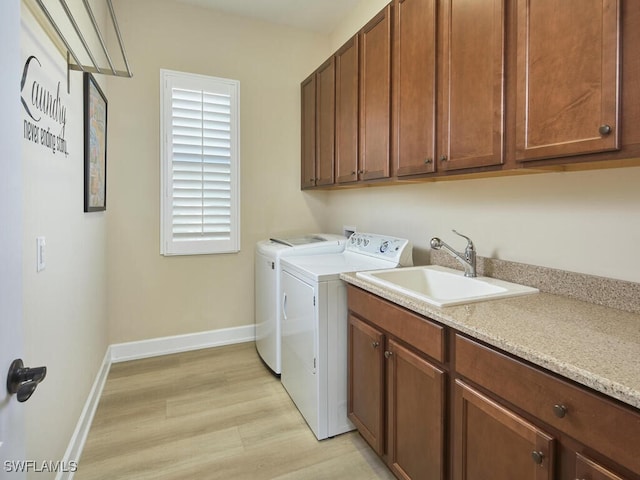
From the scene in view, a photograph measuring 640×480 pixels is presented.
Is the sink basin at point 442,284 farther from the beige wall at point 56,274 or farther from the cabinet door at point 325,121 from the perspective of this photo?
the beige wall at point 56,274

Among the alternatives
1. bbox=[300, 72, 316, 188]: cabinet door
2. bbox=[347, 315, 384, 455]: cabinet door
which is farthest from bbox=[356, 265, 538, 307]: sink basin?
bbox=[300, 72, 316, 188]: cabinet door

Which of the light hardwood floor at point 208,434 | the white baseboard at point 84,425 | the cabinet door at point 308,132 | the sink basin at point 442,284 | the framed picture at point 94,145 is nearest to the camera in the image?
the sink basin at point 442,284

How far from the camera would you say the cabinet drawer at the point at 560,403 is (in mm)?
727

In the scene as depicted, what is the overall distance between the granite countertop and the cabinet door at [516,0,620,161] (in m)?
0.53

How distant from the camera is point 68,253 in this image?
1.65 m

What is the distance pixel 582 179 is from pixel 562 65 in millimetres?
495

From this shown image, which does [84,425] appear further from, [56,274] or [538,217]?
[538,217]

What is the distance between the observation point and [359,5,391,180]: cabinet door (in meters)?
1.97

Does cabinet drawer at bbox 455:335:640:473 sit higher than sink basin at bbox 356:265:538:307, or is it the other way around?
sink basin at bbox 356:265:538:307

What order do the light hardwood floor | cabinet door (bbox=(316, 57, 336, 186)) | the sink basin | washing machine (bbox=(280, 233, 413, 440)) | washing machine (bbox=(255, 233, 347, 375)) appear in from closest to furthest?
the sink basin < the light hardwood floor < washing machine (bbox=(280, 233, 413, 440)) < washing machine (bbox=(255, 233, 347, 375)) < cabinet door (bbox=(316, 57, 336, 186))

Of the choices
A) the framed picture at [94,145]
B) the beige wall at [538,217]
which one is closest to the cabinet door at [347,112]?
the beige wall at [538,217]

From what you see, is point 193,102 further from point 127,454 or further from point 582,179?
point 582,179

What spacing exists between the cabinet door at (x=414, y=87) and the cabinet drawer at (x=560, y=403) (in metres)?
0.94

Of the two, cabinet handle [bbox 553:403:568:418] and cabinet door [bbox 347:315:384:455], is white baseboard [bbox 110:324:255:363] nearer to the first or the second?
cabinet door [bbox 347:315:384:455]
